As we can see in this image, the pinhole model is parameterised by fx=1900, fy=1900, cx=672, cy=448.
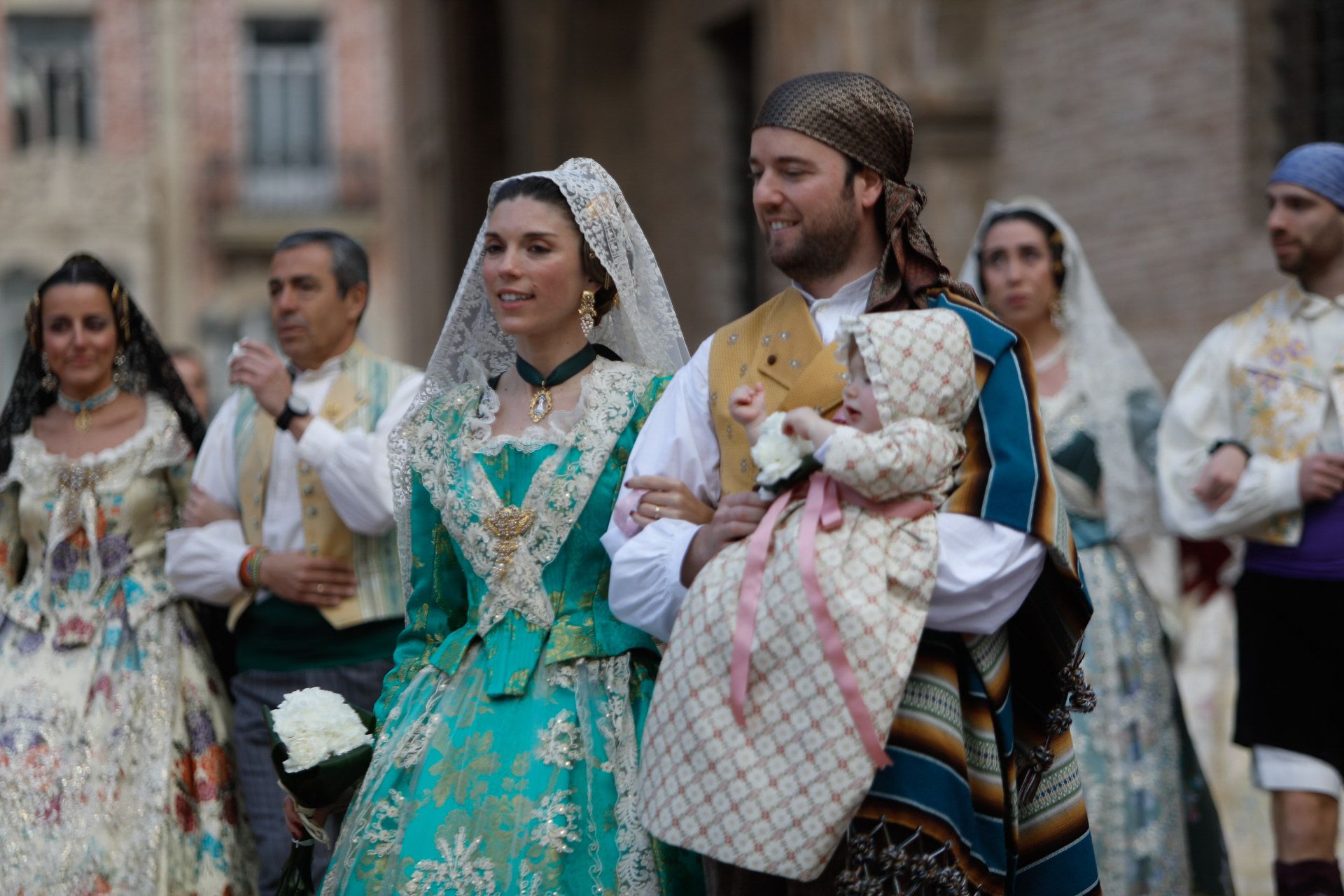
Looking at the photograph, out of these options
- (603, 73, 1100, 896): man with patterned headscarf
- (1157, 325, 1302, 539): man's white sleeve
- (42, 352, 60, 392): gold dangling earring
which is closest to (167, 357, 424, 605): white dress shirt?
(42, 352, 60, 392): gold dangling earring

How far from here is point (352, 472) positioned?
511 centimetres

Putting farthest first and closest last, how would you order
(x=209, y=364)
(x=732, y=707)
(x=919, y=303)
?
(x=209, y=364) → (x=919, y=303) → (x=732, y=707)

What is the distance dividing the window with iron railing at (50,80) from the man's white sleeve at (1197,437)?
27.9m

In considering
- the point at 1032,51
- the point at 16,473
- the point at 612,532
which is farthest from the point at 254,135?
the point at 612,532

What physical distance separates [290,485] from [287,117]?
27.6 m

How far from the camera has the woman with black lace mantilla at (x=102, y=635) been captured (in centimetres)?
506

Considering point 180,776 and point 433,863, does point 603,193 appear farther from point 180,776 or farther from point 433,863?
point 180,776

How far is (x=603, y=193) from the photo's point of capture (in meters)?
4.07

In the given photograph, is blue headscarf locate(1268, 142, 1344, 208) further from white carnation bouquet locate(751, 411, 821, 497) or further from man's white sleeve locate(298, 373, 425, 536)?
white carnation bouquet locate(751, 411, 821, 497)

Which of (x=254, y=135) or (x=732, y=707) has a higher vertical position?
(x=254, y=135)

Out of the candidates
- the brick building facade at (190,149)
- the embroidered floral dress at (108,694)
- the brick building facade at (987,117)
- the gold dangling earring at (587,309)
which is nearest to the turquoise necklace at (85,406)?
the embroidered floral dress at (108,694)

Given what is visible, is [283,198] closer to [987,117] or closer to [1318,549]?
[987,117]

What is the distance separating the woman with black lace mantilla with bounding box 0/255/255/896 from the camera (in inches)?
199

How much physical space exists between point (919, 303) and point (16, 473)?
3.00 meters
